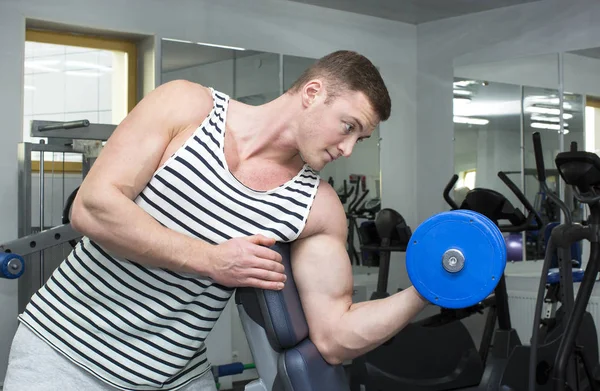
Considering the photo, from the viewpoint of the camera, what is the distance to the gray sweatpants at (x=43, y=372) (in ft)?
4.28

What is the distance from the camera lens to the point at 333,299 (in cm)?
141

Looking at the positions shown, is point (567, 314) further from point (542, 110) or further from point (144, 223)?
point (144, 223)

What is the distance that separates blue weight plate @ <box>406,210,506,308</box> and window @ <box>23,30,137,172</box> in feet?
12.2

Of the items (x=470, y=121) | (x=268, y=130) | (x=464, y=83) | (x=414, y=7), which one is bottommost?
(x=268, y=130)

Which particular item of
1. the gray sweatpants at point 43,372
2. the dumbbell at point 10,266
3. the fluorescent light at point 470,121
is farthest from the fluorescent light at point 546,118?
the gray sweatpants at point 43,372

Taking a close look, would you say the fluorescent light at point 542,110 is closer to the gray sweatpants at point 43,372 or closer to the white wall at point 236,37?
the white wall at point 236,37

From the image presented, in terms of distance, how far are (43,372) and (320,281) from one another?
0.52 m

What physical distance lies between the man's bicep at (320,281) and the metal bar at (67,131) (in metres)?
2.36

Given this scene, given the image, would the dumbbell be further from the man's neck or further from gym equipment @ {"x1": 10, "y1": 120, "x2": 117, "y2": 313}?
the man's neck

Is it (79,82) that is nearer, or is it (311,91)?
(311,91)

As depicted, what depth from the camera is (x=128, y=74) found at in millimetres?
4707

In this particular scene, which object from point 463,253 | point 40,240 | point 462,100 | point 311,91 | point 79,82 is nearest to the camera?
point 463,253

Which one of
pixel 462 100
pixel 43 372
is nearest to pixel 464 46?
pixel 462 100

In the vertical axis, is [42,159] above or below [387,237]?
above
